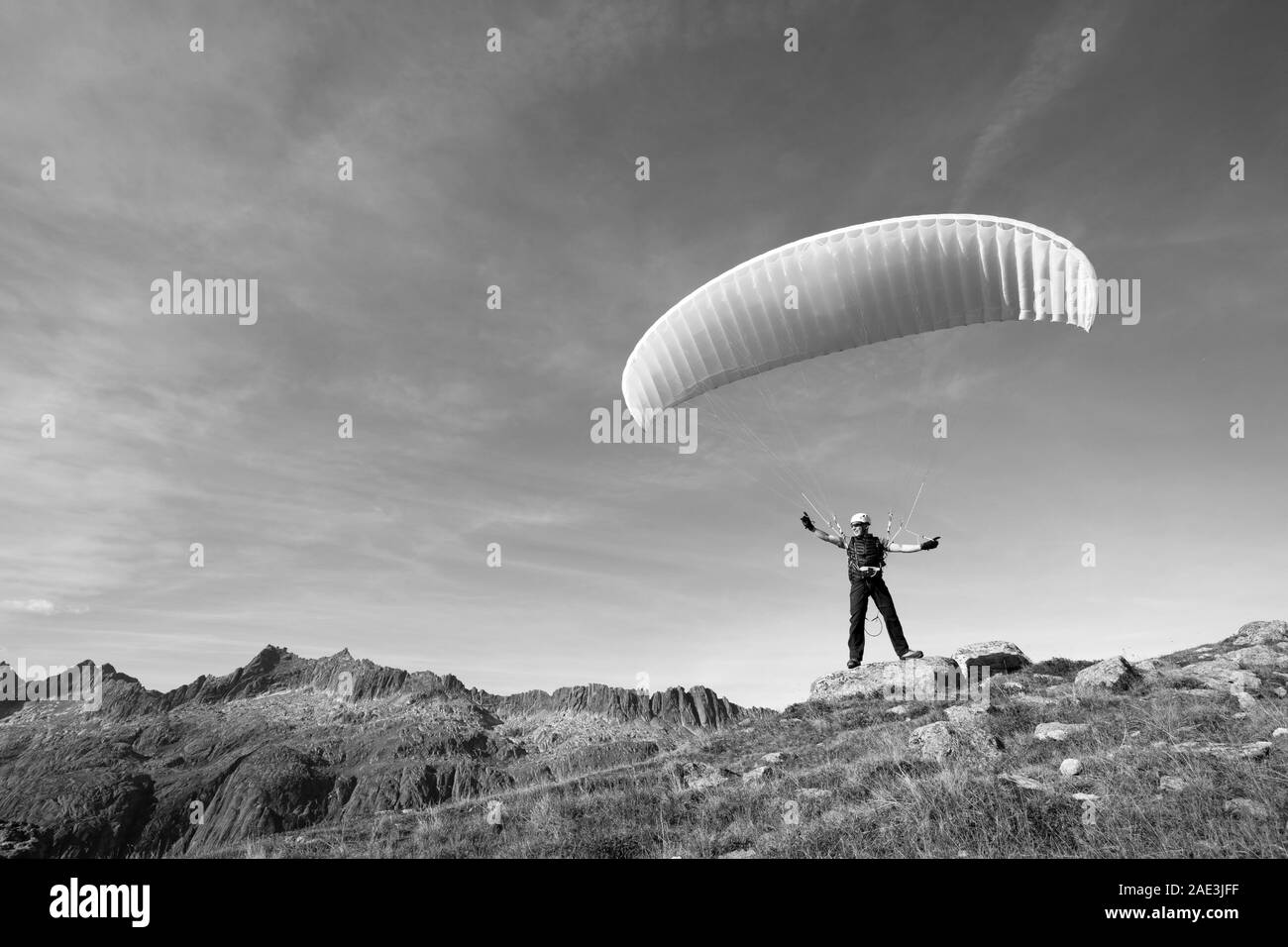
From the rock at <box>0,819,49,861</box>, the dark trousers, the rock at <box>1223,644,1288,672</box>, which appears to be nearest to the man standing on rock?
the dark trousers

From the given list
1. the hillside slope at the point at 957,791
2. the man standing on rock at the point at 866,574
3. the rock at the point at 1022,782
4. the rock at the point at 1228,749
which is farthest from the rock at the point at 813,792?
the man standing on rock at the point at 866,574

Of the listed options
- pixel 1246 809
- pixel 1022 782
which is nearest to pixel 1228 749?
pixel 1246 809

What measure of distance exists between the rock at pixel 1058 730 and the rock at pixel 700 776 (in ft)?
15.6

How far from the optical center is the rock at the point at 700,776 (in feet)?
34.9

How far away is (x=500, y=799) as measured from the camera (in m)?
12.5

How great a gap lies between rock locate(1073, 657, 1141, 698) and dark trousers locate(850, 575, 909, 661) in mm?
3499

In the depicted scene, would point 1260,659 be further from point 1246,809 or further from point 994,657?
point 1246,809

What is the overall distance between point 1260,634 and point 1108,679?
11.5 meters

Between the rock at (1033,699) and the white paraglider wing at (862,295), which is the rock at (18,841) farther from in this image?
the rock at (1033,699)

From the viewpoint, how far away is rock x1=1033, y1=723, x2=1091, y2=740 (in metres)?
10.2
